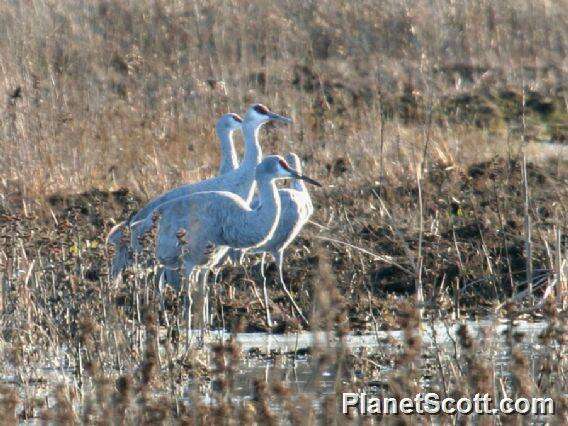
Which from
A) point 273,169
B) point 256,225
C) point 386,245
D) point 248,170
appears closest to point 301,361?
point 256,225

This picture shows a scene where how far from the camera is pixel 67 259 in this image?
4.99 metres

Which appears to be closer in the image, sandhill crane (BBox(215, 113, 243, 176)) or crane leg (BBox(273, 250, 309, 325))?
crane leg (BBox(273, 250, 309, 325))

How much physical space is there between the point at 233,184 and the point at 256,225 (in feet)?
4.05

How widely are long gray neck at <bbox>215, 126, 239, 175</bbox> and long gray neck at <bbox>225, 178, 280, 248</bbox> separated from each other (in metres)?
1.88

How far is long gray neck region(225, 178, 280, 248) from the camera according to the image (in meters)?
6.46

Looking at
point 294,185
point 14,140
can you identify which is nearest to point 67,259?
point 294,185

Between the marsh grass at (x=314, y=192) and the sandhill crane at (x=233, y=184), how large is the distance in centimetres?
17

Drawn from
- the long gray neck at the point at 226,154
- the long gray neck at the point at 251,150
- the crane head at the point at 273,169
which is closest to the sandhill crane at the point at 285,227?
the crane head at the point at 273,169

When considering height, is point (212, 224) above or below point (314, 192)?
below

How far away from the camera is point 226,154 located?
336 inches

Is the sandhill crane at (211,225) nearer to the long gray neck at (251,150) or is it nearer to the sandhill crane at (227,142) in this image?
the long gray neck at (251,150)

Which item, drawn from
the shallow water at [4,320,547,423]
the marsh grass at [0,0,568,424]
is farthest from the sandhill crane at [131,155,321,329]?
the shallow water at [4,320,547,423]

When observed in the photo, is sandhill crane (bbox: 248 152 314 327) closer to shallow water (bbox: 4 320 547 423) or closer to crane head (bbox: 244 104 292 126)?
shallow water (bbox: 4 320 547 423)

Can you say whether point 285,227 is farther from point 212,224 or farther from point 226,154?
point 226,154
